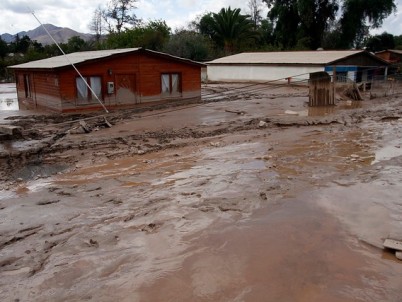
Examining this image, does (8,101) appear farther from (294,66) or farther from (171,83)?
(294,66)

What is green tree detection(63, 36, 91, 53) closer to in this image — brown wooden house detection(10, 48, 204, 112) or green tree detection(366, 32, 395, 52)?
brown wooden house detection(10, 48, 204, 112)

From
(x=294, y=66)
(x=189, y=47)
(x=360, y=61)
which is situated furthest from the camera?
(x=189, y=47)

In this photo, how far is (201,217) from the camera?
7.28 meters

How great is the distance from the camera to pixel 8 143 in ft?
44.8

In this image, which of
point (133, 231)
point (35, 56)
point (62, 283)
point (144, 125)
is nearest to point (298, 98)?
point (144, 125)

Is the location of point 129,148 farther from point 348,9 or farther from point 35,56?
point 348,9

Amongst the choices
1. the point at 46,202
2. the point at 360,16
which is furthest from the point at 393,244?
the point at 360,16

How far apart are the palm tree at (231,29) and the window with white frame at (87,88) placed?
29377 millimetres

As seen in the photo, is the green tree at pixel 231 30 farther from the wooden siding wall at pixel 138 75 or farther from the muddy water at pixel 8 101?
the muddy water at pixel 8 101

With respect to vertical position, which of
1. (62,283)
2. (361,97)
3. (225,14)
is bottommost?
(62,283)

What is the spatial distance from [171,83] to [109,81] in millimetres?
4489

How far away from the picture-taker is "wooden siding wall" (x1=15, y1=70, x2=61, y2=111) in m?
20.5

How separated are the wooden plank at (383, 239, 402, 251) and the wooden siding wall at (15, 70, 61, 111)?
1768 cm

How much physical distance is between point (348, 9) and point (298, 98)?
2803cm
